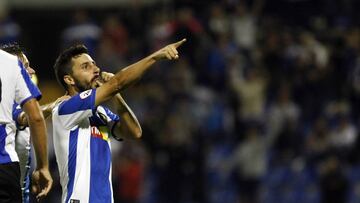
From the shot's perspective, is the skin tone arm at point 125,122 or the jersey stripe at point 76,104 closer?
the jersey stripe at point 76,104

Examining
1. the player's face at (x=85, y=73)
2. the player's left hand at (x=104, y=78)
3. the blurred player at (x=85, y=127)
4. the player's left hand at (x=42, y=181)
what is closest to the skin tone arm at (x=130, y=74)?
the blurred player at (x=85, y=127)

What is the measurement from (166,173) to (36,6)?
7.67m

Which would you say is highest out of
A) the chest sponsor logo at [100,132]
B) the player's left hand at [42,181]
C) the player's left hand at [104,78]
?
the player's left hand at [104,78]

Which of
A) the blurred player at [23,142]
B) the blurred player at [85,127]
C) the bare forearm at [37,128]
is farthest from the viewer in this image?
the blurred player at [23,142]

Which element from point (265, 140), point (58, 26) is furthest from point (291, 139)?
point (58, 26)

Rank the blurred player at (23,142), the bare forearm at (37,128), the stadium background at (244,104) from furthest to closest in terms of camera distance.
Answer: the stadium background at (244,104) → the blurred player at (23,142) → the bare forearm at (37,128)

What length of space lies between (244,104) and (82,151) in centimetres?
971

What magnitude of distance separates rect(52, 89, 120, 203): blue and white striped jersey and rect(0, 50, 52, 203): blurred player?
51cm

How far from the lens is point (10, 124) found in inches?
265

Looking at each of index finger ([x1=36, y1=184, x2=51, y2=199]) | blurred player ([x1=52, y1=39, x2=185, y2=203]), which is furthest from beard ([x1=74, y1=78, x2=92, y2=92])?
index finger ([x1=36, y1=184, x2=51, y2=199])

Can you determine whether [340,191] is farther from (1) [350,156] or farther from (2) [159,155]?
(2) [159,155]

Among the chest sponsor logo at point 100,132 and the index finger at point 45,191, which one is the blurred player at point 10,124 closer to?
the index finger at point 45,191

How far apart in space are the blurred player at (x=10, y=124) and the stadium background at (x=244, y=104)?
355 inches

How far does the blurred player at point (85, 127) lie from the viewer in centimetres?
709
